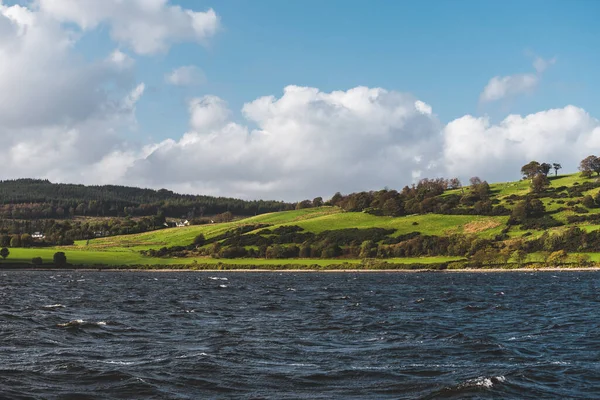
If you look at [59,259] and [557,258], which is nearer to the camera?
[557,258]

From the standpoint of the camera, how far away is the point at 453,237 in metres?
188

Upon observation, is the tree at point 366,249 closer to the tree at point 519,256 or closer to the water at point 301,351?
the tree at point 519,256

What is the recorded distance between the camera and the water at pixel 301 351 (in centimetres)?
2475

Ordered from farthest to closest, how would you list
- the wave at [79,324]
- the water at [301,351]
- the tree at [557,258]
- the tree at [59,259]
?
the tree at [59,259], the tree at [557,258], the wave at [79,324], the water at [301,351]

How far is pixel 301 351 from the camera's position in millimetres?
33906

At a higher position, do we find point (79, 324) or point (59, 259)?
point (59, 259)

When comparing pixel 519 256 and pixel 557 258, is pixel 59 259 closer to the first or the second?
pixel 519 256

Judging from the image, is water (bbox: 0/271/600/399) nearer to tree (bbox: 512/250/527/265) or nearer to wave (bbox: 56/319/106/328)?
wave (bbox: 56/319/106/328)

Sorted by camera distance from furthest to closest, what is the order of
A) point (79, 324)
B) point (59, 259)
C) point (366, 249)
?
point (59, 259) → point (366, 249) → point (79, 324)

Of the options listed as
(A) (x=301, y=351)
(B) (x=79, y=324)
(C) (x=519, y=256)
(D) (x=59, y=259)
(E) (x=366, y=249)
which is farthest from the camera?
(D) (x=59, y=259)

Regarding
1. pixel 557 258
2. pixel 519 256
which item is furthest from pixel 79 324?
pixel 557 258

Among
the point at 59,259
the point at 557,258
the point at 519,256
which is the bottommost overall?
the point at 59,259

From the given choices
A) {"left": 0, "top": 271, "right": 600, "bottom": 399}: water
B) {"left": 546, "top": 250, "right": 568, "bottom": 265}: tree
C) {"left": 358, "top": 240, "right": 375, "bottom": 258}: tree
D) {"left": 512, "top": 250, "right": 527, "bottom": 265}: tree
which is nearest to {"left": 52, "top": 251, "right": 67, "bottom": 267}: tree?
{"left": 358, "top": 240, "right": 375, "bottom": 258}: tree

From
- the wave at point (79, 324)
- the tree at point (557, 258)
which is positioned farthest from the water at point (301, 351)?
the tree at point (557, 258)
